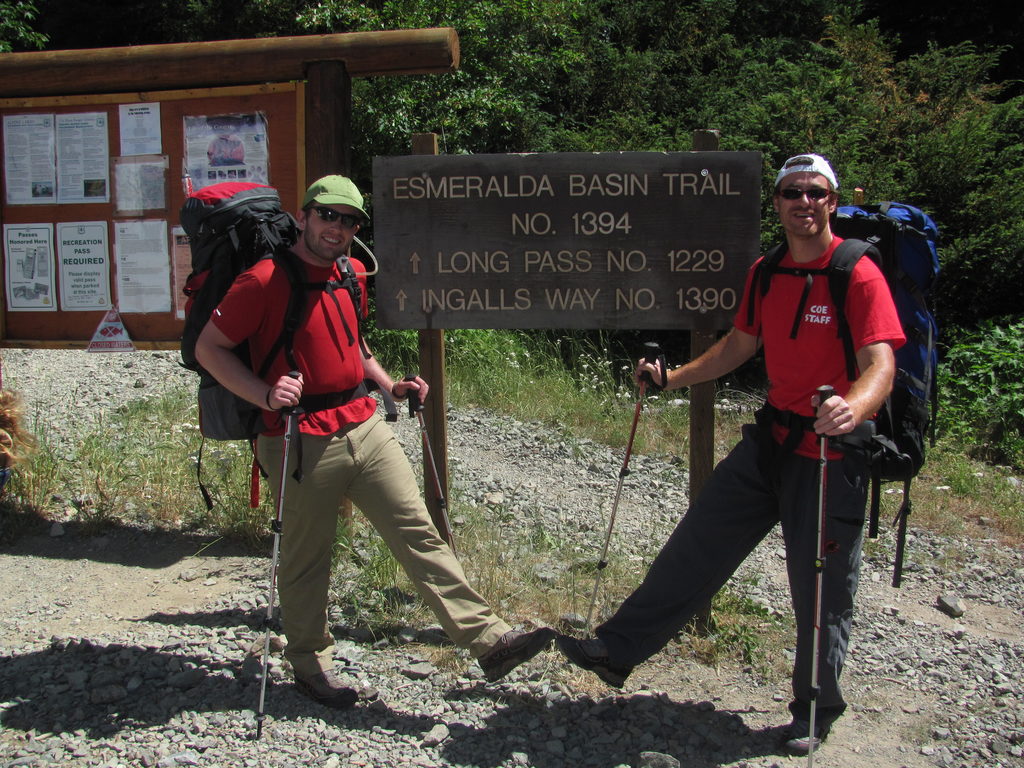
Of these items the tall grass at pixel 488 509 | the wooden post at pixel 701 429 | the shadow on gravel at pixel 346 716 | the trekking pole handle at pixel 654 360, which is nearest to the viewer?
the shadow on gravel at pixel 346 716

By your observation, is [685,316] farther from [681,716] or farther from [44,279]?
[44,279]

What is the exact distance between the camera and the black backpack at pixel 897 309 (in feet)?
10.7

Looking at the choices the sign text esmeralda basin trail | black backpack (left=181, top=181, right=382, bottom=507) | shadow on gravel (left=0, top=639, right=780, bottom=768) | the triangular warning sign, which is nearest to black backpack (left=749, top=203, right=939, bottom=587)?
the sign text esmeralda basin trail

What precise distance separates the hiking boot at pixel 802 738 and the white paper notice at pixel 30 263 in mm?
4316

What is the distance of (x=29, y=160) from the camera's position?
17.1ft

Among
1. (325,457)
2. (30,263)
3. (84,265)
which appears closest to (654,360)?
(325,457)

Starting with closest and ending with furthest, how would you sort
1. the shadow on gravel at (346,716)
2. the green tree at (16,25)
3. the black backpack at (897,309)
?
the black backpack at (897,309) → the shadow on gravel at (346,716) → the green tree at (16,25)

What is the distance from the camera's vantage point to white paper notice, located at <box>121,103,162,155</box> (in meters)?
5.01

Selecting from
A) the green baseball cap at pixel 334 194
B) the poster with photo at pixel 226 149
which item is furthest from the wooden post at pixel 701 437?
the poster with photo at pixel 226 149

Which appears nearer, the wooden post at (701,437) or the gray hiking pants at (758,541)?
the gray hiking pants at (758,541)

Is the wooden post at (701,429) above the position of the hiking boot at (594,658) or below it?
above

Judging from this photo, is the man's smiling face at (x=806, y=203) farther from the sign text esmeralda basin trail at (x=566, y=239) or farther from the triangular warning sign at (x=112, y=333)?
the triangular warning sign at (x=112, y=333)

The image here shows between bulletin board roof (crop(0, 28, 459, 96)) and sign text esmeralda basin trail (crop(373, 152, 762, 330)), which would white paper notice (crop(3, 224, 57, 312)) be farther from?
sign text esmeralda basin trail (crop(373, 152, 762, 330))

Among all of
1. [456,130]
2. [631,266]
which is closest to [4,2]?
[456,130]
